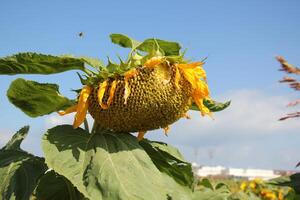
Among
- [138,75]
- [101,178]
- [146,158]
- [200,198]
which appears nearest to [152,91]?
[138,75]

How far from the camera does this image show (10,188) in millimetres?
2160

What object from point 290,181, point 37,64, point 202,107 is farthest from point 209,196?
point 37,64

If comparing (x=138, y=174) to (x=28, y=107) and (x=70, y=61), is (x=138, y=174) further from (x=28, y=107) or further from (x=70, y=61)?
(x=28, y=107)

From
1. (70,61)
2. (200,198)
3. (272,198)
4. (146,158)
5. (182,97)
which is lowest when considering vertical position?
(272,198)

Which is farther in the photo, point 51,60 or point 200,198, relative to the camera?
point 200,198

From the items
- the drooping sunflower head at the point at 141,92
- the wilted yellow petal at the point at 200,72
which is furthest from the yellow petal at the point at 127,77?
the wilted yellow petal at the point at 200,72

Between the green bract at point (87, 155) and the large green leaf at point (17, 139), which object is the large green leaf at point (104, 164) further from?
the large green leaf at point (17, 139)

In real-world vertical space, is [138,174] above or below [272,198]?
above

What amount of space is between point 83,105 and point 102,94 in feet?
0.34

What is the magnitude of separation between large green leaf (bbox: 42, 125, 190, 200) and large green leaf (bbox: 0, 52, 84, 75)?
251 millimetres

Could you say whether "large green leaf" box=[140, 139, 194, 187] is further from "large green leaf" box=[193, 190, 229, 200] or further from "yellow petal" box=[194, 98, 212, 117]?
"large green leaf" box=[193, 190, 229, 200]

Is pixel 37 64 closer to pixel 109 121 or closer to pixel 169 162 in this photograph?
pixel 109 121

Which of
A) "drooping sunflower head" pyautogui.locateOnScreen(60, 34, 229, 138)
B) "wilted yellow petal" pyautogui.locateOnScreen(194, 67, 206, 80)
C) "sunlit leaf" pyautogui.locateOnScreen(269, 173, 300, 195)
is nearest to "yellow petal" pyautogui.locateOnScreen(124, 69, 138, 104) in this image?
"drooping sunflower head" pyautogui.locateOnScreen(60, 34, 229, 138)

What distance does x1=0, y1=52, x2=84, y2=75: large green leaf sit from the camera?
81.2 inches
